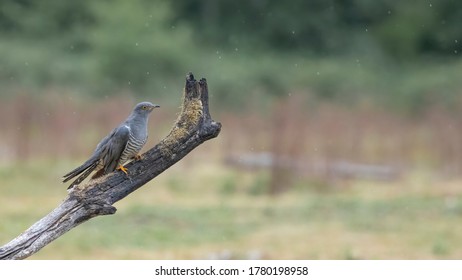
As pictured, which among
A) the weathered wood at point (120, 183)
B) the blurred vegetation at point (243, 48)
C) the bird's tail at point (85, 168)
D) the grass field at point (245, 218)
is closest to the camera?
the weathered wood at point (120, 183)

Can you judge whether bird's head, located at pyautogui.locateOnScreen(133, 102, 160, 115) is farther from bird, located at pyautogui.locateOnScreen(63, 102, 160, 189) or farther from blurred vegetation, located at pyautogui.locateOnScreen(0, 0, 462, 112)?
blurred vegetation, located at pyautogui.locateOnScreen(0, 0, 462, 112)

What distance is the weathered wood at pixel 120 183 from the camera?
16.0 ft

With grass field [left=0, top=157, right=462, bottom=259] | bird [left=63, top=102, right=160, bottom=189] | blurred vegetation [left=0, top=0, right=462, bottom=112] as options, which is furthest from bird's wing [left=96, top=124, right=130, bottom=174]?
blurred vegetation [left=0, top=0, right=462, bottom=112]

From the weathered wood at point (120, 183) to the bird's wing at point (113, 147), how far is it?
22 centimetres

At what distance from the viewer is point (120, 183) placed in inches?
200

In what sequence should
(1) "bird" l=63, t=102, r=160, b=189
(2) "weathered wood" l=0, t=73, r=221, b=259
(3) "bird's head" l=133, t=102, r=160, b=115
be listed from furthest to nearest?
(3) "bird's head" l=133, t=102, r=160, b=115
(1) "bird" l=63, t=102, r=160, b=189
(2) "weathered wood" l=0, t=73, r=221, b=259

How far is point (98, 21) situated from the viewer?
29703 mm

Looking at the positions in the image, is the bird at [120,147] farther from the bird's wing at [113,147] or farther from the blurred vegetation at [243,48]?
the blurred vegetation at [243,48]

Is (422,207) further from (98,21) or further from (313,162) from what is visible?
(98,21)

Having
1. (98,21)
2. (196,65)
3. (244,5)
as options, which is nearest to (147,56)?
(196,65)

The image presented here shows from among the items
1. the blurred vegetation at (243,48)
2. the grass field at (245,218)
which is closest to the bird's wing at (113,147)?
the grass field at (245,218)

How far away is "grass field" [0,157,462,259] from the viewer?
10.3 metres

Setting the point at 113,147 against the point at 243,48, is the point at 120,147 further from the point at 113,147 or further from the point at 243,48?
the point at 243,48

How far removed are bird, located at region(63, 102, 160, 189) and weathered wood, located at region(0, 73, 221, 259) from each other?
0.19 meters
